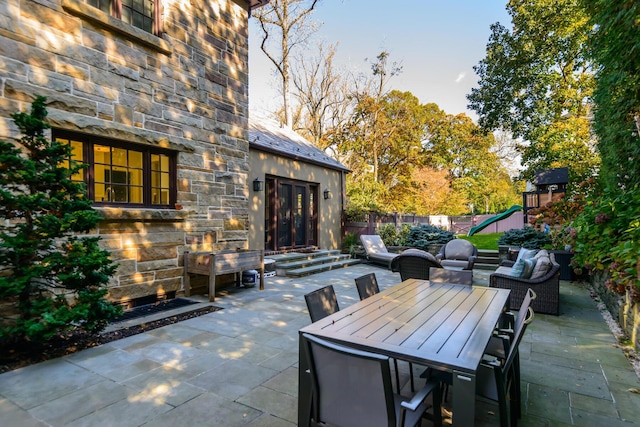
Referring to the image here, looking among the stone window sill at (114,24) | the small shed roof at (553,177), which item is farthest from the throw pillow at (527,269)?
the stone window sill at (114,24)

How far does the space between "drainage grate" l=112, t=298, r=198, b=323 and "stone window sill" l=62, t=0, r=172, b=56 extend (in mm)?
3844

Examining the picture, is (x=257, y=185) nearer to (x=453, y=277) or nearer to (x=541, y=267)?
(x=453, y=277)

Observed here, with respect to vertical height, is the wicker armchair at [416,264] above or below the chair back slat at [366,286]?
below

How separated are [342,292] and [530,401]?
3.83 meters

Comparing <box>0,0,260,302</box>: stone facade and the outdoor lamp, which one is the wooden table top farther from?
the outdoor lamp

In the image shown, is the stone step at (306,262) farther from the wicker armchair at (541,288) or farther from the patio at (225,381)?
the wicker armchair at (541,288)

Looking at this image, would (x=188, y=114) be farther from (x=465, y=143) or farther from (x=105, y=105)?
(x=465, y=143)

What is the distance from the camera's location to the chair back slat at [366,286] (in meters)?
3.11

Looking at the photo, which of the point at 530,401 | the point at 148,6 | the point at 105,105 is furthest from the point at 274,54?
the point at 530,401

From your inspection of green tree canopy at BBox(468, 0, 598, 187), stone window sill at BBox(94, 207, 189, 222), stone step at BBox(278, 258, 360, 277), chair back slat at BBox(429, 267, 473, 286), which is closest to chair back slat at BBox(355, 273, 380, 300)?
chair back slat at BBox(429, 267, 473, 286)

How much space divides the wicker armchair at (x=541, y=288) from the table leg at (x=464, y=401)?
145 inches

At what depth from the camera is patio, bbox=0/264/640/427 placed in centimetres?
226

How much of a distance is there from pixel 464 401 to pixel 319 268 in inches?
272

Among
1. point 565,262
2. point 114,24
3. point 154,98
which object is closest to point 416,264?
point 565,262
